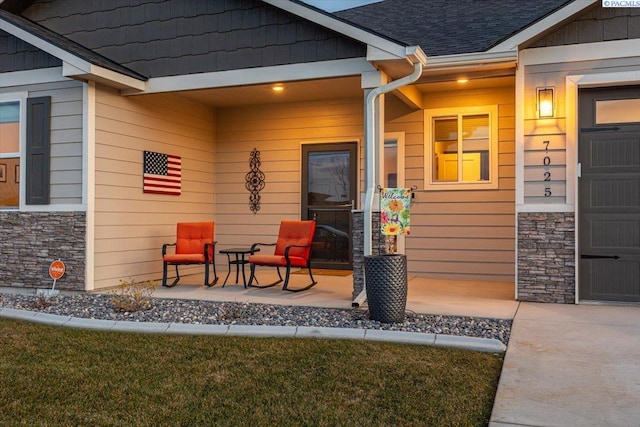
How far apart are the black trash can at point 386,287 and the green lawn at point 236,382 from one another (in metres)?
0.69

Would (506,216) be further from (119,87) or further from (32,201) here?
(32,201)

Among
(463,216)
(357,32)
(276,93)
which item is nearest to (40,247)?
(276,93)

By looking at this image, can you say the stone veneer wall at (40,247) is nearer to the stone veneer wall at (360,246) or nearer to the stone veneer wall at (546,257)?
the stone veneer wall at (360,246)

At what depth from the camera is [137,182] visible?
24.5 feet

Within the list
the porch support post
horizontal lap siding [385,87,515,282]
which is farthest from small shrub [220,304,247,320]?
horizontal lap siding [385,87,515,282]

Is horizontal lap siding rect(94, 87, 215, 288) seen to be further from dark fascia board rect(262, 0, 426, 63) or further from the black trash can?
the black trash can

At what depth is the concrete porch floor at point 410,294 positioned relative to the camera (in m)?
5.57

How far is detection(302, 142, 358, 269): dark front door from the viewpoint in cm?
843

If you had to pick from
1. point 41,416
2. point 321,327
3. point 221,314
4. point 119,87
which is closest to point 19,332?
point 221,314

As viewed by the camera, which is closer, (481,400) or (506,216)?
(481,400)

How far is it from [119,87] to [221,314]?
137 inches

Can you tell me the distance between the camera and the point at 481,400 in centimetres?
308

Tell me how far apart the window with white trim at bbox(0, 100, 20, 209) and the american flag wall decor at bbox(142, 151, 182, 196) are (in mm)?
1542

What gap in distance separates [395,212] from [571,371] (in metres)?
2.24
